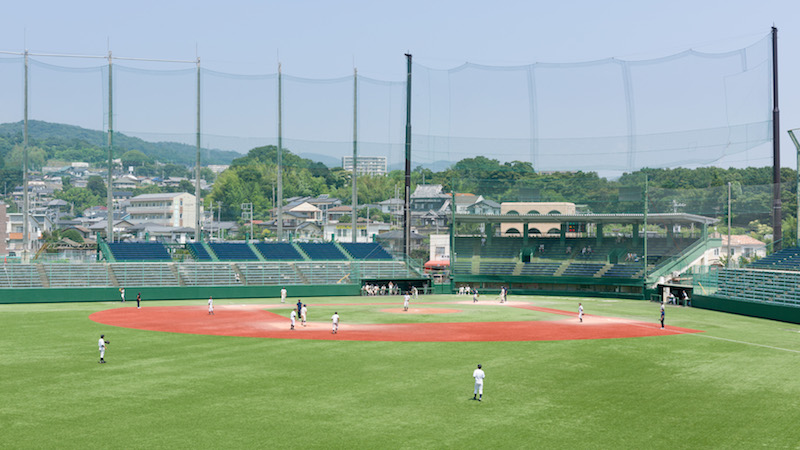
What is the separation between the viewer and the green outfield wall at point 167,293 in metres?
50.2

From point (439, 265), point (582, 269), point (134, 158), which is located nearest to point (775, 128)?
point (582, 269)

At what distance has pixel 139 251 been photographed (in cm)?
6069

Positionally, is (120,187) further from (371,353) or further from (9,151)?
(371,353)

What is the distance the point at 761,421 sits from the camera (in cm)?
1847

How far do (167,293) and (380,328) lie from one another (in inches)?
955

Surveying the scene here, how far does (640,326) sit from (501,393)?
827 inches

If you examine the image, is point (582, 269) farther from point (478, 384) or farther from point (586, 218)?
point (478, 384)

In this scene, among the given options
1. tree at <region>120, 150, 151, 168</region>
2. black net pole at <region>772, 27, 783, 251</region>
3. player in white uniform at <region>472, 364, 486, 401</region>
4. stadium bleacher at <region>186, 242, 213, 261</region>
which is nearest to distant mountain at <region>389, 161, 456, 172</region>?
stadium bleacher at <region>186, 242, 213, 261</region>

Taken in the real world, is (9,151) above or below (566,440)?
above

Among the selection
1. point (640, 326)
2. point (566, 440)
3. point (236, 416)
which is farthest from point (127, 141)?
point (566, 440)

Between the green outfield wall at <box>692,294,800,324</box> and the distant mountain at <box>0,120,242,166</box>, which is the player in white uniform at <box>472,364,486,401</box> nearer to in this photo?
the green outfield wall at <box>692,294,800,324</box>

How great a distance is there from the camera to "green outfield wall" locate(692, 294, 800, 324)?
136ft

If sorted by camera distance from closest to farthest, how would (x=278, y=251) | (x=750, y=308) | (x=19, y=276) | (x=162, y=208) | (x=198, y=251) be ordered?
(x=750, y=308) → (x=19, y=276) → (x=198, y=251) → (x=278, y=251) → (x=162, y=208)

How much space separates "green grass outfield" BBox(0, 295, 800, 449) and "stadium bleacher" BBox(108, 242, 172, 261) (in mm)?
24925
